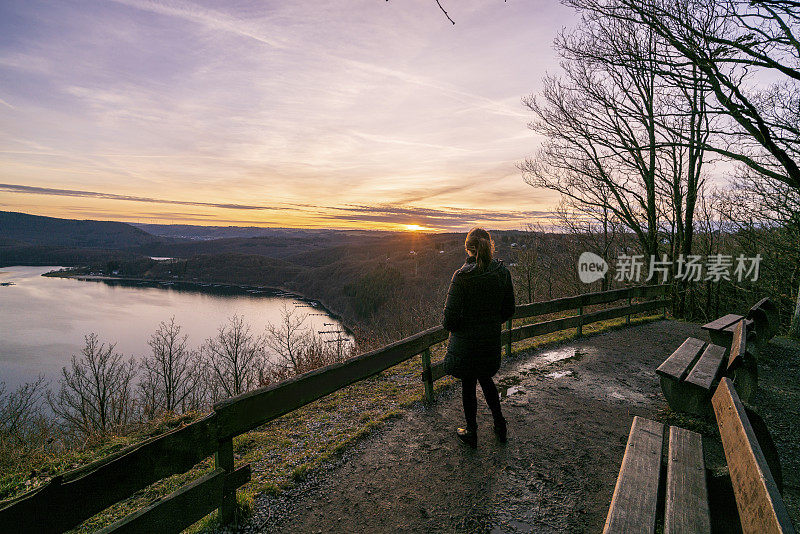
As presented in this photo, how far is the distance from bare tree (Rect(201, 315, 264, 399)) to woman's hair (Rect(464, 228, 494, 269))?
4698 centimetres

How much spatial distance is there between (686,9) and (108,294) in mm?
192340

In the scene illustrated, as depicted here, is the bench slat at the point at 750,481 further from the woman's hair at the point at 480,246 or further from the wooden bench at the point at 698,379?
the wooden bench at the point at 698,379

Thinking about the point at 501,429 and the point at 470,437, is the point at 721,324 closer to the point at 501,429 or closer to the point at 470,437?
the point at 501,429

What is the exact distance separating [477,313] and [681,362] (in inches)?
116

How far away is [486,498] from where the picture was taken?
3.15m

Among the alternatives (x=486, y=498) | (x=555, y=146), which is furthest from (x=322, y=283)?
(x=486, y=498)

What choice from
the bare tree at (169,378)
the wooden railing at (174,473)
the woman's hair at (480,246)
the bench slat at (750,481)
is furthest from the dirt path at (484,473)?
the bare tree at (169,378)

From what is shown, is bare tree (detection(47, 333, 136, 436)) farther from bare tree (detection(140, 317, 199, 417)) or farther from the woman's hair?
the woman's hair

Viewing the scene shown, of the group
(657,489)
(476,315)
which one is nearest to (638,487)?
(657,489)

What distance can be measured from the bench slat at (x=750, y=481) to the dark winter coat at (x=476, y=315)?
1.79m

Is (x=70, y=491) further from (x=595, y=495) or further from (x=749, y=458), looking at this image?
(x=595, y=495)

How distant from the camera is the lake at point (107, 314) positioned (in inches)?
3036

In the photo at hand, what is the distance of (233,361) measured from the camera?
180ft

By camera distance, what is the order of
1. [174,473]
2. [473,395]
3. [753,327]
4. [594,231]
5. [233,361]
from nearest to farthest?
[174,473]
[473,395]
[753,327]
[594,231]
[233,361]
